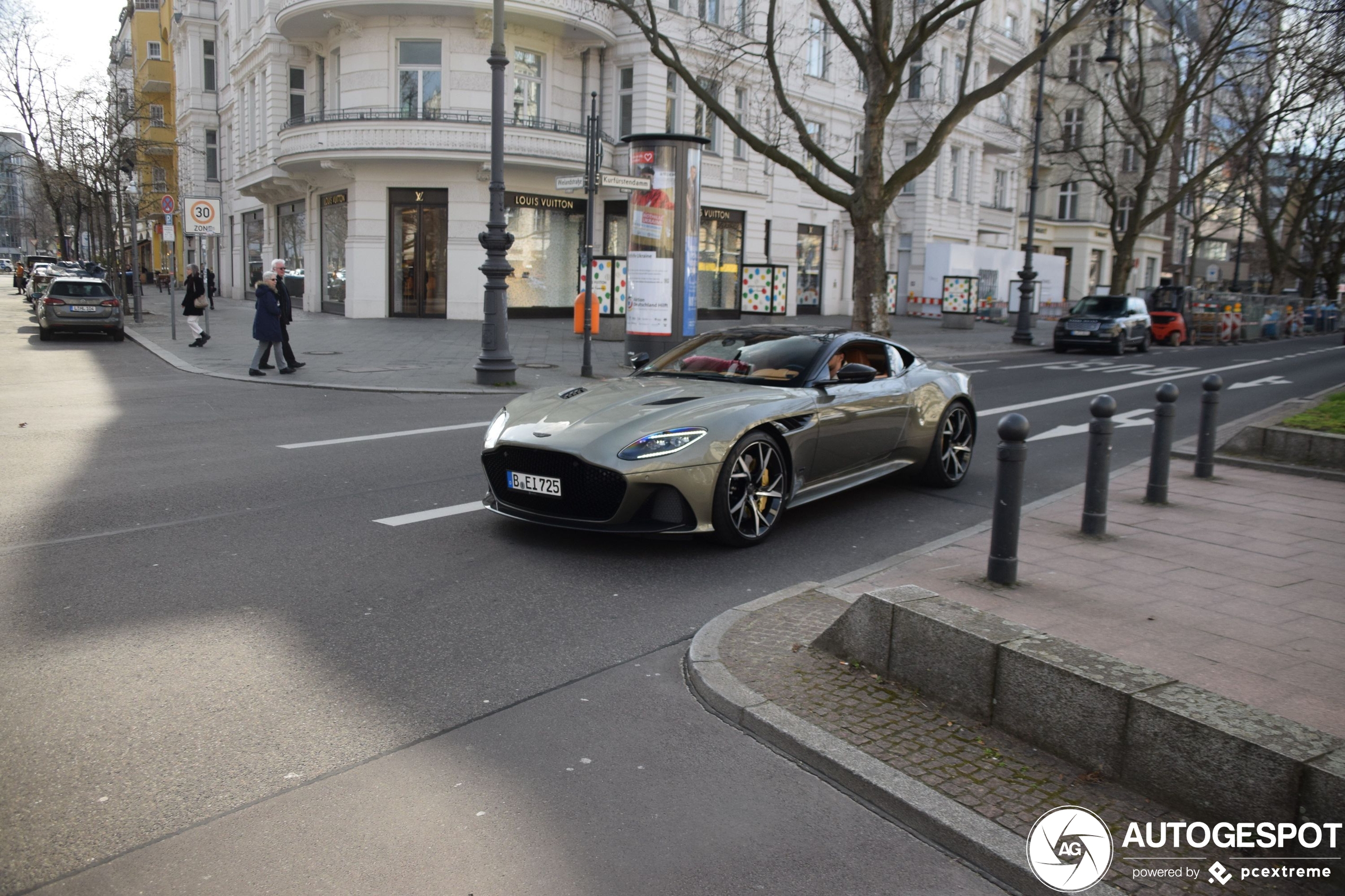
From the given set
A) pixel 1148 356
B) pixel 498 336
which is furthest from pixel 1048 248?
pixel 498 336

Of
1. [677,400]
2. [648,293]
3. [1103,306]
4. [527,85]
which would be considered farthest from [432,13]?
[677,400]

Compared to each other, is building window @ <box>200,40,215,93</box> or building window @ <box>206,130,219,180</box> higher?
building window @ <box>200,40,215,93</box>

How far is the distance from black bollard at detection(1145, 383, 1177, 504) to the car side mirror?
2237mm

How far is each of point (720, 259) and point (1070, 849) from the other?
32260 millimetres

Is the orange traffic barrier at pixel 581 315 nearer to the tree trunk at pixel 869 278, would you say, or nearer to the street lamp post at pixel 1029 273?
the tree trunk at pixel 869 278

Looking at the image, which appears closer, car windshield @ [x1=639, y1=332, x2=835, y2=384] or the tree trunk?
car windshield @ [x1=639, y1=332, x2=835, y2=384]

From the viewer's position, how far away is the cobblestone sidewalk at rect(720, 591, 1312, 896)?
3047mm

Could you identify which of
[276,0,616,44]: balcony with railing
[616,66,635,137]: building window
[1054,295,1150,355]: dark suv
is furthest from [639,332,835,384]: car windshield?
[616,66,635,137]: building window

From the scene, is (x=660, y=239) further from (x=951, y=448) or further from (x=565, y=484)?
(x=565, y=484)

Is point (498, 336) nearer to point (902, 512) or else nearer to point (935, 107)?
point (902, 512)

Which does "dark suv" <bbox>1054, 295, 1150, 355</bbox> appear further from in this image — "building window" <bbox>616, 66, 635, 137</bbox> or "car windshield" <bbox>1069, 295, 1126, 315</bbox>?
"building window" <bbox>616, 66, 635, 137</bbox>

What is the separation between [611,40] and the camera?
29.7 metres

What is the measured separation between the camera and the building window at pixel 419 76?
91.5 feet

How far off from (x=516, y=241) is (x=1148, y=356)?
17640 millimetres
